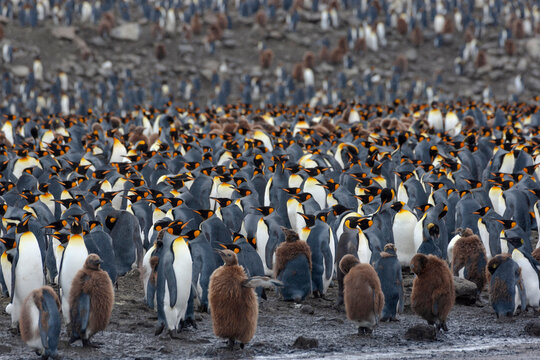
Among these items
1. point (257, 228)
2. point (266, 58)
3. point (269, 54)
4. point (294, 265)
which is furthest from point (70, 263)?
point (269, 54)

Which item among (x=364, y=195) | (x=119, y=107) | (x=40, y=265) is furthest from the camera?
(x=119, y=107)

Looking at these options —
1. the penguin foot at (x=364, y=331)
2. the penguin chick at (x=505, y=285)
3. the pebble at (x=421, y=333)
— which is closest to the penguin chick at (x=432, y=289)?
the pebble at (x=421, y=333)

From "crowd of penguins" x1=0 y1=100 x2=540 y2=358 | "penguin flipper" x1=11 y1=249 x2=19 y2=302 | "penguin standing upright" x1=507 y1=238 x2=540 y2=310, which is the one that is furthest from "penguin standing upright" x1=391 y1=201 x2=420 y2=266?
"penguin flipper" x1=11 y1=249 x2=19 y2=302

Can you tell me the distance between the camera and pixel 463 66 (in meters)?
26.5

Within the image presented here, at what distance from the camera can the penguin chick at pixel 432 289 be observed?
6.23 meters

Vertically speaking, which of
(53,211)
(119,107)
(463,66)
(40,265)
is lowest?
(40,265)

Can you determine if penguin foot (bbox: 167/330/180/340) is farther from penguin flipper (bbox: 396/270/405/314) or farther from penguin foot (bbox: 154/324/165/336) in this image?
penguin flipper (bbox: 396/270/405/314)

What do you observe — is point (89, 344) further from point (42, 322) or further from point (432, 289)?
point (432, 289)

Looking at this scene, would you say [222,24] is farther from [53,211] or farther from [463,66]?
[53,211]

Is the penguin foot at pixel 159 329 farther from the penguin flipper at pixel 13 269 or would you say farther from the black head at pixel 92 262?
the penguin flipper at pixel 13 269

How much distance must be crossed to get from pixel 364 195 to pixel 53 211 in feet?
11.8

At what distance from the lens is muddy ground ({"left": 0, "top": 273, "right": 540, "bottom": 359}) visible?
226 inches

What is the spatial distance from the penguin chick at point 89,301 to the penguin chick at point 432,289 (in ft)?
8.06

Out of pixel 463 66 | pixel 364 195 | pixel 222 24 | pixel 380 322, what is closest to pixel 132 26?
pixel 222 24
